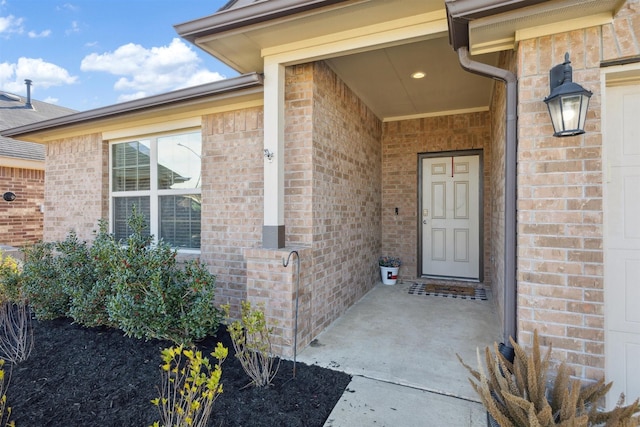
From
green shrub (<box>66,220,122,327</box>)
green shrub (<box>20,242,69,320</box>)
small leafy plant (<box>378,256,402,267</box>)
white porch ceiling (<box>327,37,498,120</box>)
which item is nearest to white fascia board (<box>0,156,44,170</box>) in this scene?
green shrub (<box>20,242,69,320</box>)

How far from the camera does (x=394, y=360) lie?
278 cm

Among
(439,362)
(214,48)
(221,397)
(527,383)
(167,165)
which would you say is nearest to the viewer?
(527,383)

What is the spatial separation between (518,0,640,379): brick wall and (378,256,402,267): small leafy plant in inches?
125

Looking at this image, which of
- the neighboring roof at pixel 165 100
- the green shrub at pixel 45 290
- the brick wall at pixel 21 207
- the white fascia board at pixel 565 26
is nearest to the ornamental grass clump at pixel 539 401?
the white fascia board at pixel 565 26

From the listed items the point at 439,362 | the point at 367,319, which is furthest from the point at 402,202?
the point at 439,362

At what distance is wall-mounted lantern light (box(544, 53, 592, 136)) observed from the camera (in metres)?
1.87

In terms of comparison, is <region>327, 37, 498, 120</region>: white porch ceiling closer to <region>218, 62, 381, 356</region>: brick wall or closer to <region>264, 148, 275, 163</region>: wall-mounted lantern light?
<region>218, 62, 381, 356</region>: brick wall

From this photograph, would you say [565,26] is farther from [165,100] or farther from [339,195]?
[165,100]

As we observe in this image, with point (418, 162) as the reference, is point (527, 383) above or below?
below

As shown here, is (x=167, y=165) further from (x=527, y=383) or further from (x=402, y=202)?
(x=527, y=383)

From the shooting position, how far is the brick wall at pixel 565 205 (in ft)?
6.61

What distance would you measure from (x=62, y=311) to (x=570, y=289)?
Answer: 4.97m

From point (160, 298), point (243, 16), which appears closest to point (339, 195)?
point (243, 16)

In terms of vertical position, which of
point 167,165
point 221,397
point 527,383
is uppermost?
point 167,165
